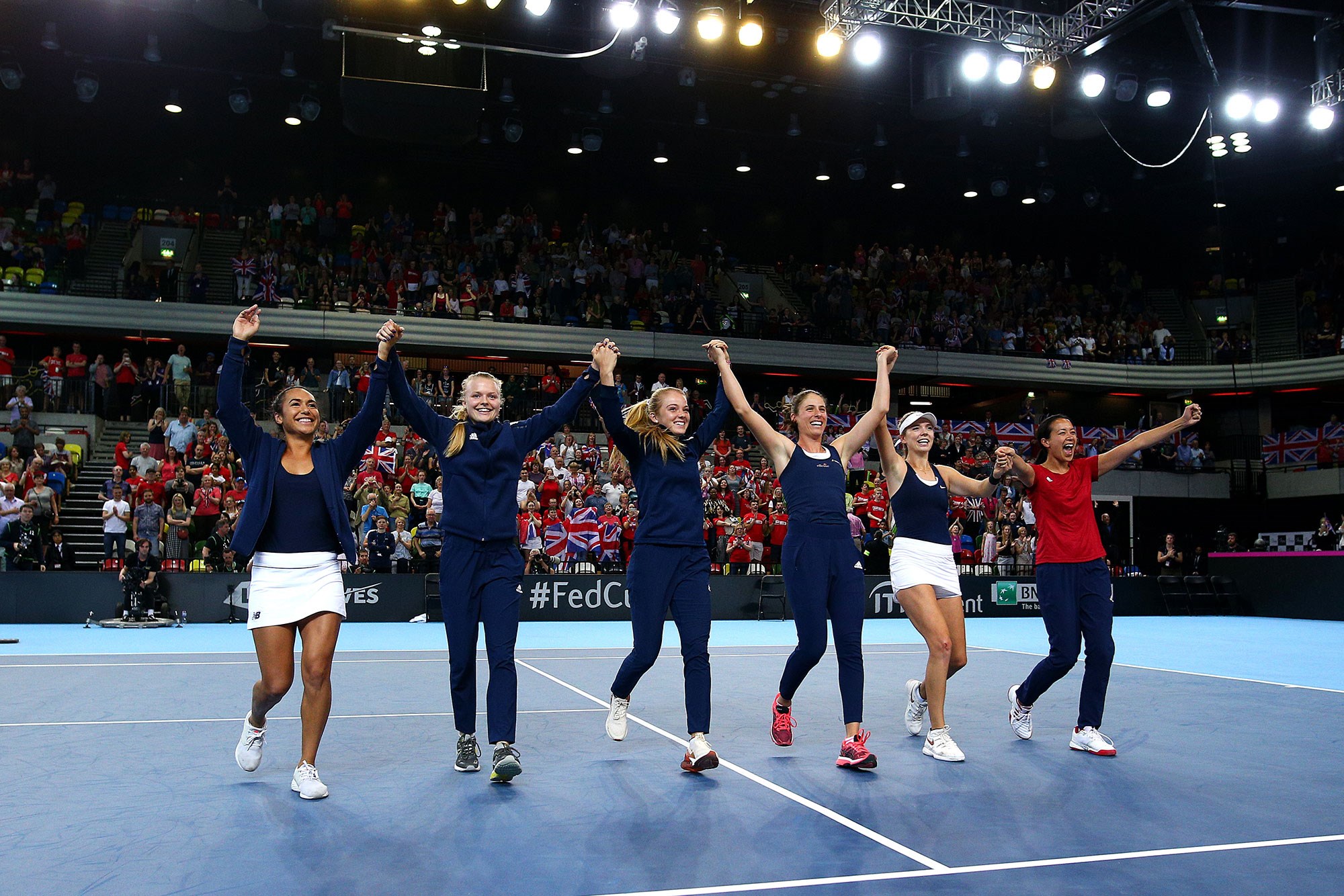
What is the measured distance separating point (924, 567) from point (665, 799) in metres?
2.37

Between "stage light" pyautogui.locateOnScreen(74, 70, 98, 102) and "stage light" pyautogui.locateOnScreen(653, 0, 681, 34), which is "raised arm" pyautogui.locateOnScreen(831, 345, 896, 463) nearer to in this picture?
"stage light" pyautogui.locateOnScreen(653, 0, 681, 34)

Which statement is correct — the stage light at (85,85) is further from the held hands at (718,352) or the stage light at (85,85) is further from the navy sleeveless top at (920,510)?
the navy sleeveless top at (920,510)

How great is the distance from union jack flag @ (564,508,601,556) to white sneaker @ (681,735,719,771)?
46.5ft

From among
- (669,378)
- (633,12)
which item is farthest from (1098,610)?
(669,378)

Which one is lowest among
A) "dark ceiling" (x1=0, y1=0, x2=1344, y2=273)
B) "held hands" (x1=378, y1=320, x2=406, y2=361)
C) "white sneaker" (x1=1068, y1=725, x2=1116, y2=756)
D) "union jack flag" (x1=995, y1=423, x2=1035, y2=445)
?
"white sneaker" (x1=1068, y1=725, x2=1116, y2=756)

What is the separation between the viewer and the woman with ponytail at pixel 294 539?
521 cm

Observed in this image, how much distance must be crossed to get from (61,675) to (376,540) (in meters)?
8.29

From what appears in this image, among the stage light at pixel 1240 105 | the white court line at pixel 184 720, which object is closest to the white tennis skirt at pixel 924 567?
the white court line at pixel 184 720

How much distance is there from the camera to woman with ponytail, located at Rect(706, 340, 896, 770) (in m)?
6.17

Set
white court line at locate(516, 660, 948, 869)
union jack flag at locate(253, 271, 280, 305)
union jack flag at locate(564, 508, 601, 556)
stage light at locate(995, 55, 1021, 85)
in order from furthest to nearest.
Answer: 1. union jack flag at locate(253, 271, 280, 305)
2. union jack flag at locate(564, 508, 601, 556)
3. stage light at locate(995, 55, 1021, 85)
4. white court line at locate(516, 660, 948, 869)

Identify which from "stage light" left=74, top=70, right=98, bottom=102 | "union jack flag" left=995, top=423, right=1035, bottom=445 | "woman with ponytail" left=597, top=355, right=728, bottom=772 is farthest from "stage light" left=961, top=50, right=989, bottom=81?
"stage light" left=74, top=70, right=98, bottom=102

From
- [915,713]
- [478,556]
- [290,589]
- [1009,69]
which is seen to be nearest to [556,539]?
[1009,69]

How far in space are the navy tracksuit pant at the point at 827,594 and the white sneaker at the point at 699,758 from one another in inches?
34.3

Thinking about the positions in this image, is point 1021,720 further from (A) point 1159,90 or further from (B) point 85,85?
(B) point 85,85
